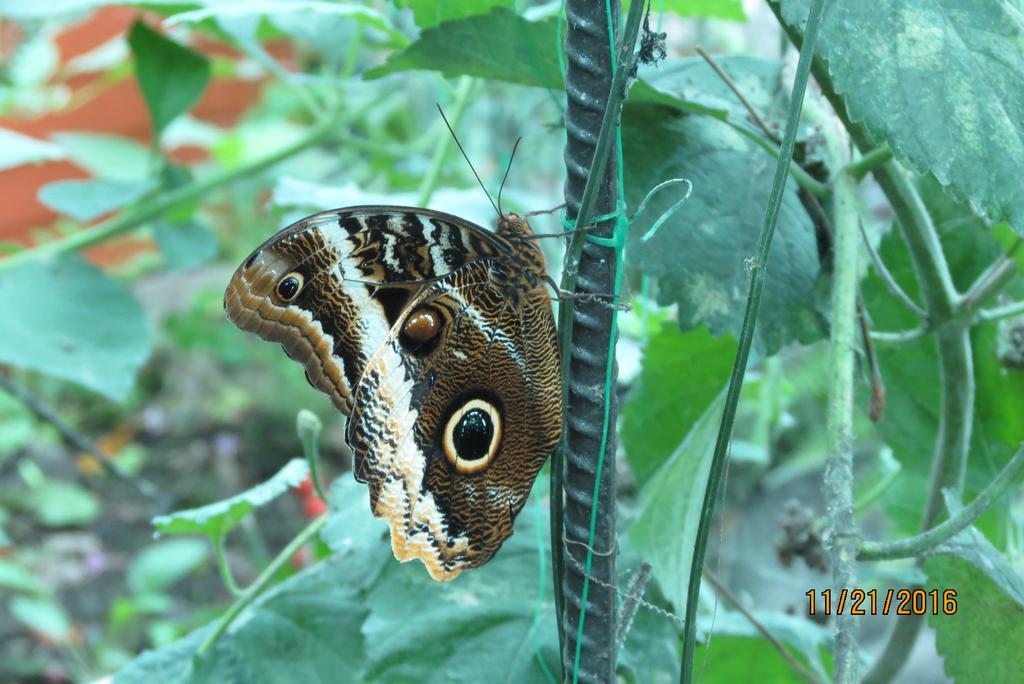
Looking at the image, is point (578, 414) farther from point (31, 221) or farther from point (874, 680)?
point (31, 221)

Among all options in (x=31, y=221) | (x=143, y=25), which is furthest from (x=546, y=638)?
(x=31, y=221)

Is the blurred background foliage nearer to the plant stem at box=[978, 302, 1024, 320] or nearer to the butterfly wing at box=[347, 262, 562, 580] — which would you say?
the plant stem at box=[978, 302, 1024, 320]

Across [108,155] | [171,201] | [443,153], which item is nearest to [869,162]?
[443,153]

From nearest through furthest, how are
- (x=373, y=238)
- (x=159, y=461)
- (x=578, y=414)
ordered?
(x=578, y=414) < (x=373, y=238) < (x=159, y=461)

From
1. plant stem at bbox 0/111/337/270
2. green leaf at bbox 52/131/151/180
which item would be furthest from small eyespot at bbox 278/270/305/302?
green leaf at bbox 52/131/151/180

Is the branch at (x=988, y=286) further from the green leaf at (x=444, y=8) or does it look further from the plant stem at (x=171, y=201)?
the plant stem at (x=171, y=201)

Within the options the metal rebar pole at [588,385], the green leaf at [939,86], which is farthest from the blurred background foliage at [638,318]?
the metal rebar pole at [588,385]

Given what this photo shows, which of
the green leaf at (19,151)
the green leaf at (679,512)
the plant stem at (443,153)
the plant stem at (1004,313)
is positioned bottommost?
the green leaf at (19,151)
